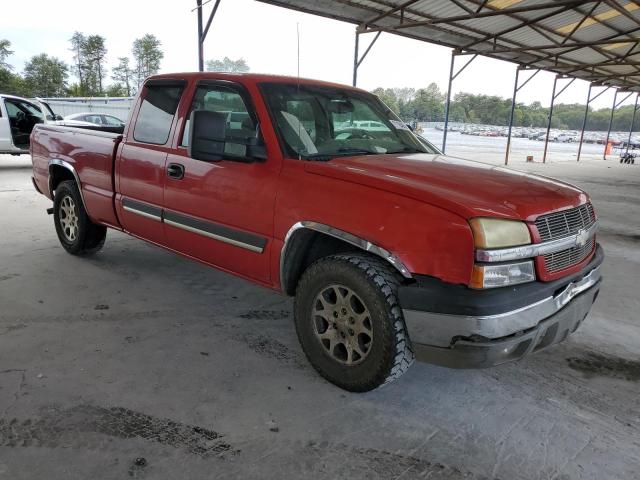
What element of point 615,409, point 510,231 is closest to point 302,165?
point 510,231

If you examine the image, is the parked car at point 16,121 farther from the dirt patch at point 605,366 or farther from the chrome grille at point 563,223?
the dirt patch at point 605,366

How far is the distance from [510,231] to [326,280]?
3.32 ft

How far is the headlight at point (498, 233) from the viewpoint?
88.7 inches

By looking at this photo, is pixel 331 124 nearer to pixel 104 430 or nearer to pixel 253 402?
pixel 253 402

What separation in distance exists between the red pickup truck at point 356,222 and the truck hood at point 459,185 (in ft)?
0.04

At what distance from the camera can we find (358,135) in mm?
3471

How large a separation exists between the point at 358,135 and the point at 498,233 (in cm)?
149

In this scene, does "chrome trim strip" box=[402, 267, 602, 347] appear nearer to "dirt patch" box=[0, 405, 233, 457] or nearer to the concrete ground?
the concrete ground

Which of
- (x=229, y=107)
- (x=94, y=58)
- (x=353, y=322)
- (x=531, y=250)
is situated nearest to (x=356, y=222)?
(x=353, y=322)

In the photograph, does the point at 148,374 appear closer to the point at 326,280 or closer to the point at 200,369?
the point at 200,369

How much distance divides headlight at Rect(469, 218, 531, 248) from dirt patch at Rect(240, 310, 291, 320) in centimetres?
202

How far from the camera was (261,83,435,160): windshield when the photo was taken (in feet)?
10.3

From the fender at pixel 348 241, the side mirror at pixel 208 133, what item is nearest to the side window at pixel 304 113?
the side mirror at pixel 208 133

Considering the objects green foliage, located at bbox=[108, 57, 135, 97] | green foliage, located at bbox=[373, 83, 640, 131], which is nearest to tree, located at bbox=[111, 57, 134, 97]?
green foliage, located at bbox=[108, 57, 135, 97]
